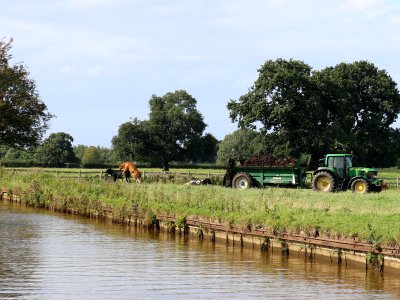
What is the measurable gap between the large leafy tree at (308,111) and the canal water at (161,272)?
127 feet

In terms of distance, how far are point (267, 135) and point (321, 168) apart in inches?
1060

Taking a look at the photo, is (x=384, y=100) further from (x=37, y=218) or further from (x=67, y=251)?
(x=67, y=251)

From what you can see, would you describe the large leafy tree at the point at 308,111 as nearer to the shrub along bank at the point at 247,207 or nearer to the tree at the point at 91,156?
the shrub along bank at the point at 247,207

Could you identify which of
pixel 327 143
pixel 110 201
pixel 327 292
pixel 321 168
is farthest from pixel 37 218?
pixel 327 143

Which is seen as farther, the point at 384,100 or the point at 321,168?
the point at 384,100

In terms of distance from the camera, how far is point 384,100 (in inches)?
2763

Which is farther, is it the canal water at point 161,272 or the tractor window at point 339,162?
the tractor window at point 339,162

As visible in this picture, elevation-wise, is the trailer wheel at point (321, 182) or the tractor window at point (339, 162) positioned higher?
the tractor window at point (339, 162)

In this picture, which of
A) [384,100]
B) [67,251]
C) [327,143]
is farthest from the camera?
[384,100]

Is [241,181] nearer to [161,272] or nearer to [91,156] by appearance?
[161,272]

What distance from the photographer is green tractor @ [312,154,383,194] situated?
3566cm

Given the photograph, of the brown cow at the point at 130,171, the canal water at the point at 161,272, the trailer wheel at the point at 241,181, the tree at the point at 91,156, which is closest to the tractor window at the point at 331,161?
the trailer wheel at the point at 241,181

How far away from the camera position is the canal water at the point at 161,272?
1495cm

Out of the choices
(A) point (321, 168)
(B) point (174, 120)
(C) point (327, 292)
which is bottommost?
(C) point (327, 292)
